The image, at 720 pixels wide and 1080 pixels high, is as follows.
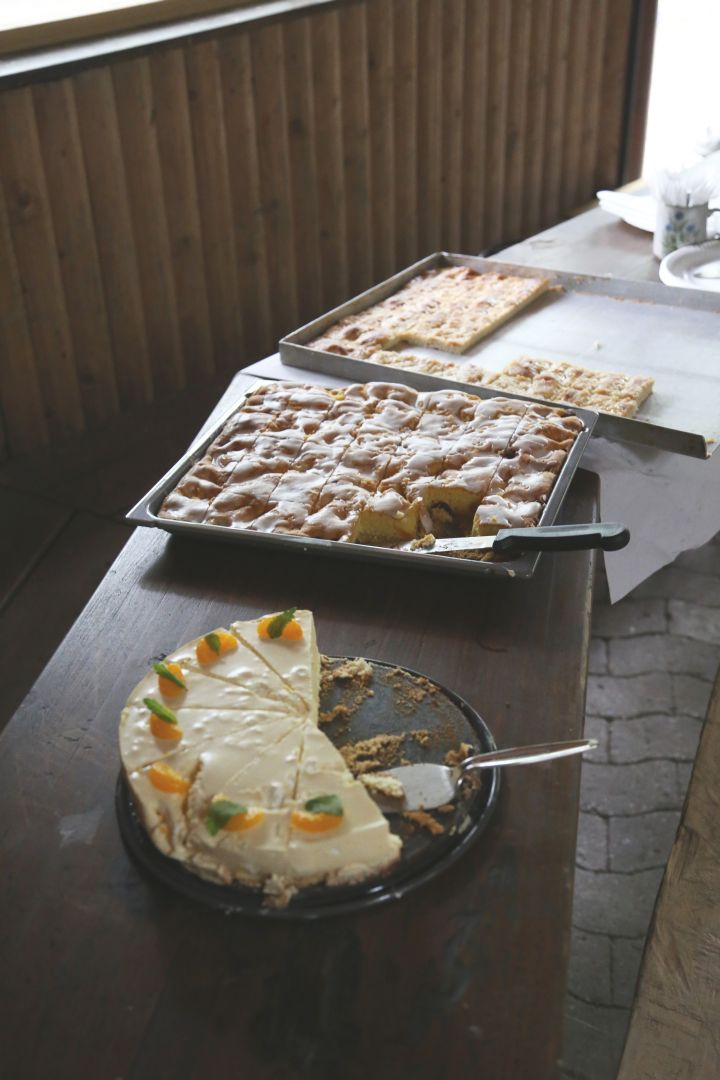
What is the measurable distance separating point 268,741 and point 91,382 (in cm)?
209

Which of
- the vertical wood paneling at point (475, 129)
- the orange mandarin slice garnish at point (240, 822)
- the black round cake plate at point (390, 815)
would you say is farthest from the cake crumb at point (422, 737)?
the vertical wood paneling at point (475, 129)

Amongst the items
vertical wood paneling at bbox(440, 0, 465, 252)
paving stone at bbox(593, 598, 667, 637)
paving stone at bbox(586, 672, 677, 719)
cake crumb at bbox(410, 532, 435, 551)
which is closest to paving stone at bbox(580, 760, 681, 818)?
paving stone at bbox(586, 672, 677, 719)

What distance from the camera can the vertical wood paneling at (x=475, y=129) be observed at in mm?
3742

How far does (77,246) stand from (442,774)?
213 centimetres

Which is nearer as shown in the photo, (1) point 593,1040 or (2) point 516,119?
(1) point 593,1040

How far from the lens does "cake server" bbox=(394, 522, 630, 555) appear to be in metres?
1.44

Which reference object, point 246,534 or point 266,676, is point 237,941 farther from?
point 246,534

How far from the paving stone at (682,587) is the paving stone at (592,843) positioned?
3.21 feet

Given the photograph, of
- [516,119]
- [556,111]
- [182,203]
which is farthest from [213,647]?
[556,111]

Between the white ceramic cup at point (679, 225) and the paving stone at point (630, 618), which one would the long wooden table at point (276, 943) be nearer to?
the paving stone at point (630, 618)

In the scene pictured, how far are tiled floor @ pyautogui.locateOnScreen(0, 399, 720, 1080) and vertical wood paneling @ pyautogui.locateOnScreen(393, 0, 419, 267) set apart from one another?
1.06 metres

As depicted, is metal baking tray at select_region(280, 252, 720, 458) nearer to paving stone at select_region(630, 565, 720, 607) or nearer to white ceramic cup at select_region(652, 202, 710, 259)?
white ceramic cup at select_region(652, 202, 710, 259)

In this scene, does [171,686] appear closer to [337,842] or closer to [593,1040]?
[337,842]

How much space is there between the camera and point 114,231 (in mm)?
2865
